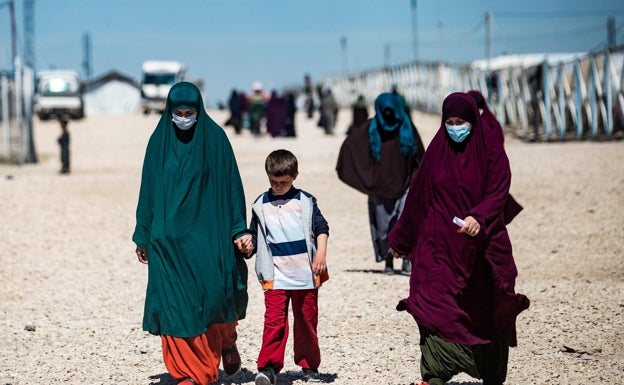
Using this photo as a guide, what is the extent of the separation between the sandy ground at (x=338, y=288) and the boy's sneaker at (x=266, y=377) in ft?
1.14

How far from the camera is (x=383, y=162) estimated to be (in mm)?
9953

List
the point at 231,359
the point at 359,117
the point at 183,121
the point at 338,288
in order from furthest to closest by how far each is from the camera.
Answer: the point at 359,117, the point at 338,288, the point at 231,359, the point at 183,121

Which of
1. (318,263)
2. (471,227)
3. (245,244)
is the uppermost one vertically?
(471,227)

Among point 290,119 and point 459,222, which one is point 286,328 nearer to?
point 459,222

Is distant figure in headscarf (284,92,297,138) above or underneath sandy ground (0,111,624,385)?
above

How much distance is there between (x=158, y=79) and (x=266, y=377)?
4113 cm

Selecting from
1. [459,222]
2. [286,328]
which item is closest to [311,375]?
[286,328]

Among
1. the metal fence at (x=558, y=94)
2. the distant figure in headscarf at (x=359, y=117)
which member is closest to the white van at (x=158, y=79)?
the metal fence at (x=558, y=94)

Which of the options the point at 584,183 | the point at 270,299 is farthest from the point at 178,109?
the point at 584,183

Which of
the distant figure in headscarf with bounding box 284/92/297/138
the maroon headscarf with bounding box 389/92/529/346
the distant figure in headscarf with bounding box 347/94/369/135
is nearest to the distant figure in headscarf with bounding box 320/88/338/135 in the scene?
the distant figure in headscarf with bounding box 284/92/297/138

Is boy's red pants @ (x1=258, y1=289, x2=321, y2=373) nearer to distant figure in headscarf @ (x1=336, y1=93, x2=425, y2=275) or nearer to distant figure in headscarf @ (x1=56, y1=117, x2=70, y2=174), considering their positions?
distant figure in headscarf @ (x1=336, y1=93, x2=425, y2=275)

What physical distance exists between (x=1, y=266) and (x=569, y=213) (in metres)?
6.75

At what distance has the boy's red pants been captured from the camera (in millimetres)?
5840

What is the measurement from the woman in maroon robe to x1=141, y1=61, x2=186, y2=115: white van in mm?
40886
